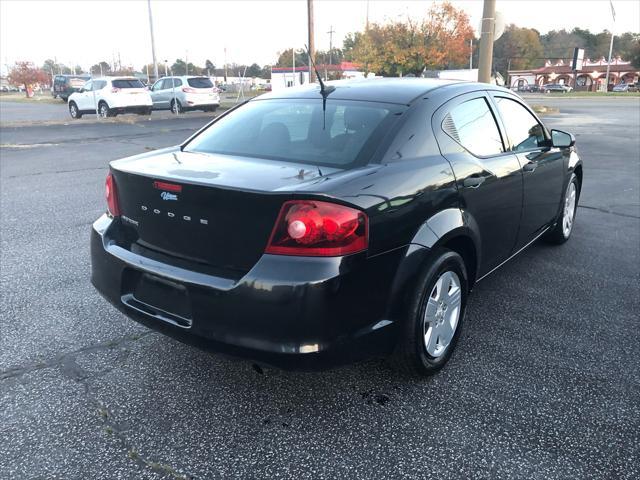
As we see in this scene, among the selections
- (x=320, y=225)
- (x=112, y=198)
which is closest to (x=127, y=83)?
(x=112, y=198)

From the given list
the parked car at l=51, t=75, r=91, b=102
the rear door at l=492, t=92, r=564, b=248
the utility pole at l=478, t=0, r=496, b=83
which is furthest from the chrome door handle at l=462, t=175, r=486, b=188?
the parked car at l=51, t=75, r=91, b=102

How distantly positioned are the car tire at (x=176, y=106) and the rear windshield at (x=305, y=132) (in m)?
21.1

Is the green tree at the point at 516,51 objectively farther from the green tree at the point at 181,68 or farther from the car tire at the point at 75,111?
the car tire at the point at 75,111

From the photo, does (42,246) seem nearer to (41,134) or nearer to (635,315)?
(635,315)

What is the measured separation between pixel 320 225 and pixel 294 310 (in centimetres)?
37

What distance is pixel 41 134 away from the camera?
1619 centimetres

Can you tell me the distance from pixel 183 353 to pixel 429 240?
1621mm

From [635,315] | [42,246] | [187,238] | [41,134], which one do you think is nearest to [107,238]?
[187,238]

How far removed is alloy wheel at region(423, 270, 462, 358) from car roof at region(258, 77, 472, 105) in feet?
3.46

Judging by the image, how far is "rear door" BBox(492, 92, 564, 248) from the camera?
396 cm

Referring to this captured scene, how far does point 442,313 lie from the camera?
301 centimetres

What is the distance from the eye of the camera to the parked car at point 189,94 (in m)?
23.2

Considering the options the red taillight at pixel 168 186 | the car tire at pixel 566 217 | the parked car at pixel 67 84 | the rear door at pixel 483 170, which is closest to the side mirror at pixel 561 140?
the car tire at pixel 566 217

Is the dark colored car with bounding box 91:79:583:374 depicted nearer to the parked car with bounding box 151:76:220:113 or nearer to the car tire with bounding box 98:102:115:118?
the car tire with bounding box 98:102:115:118
